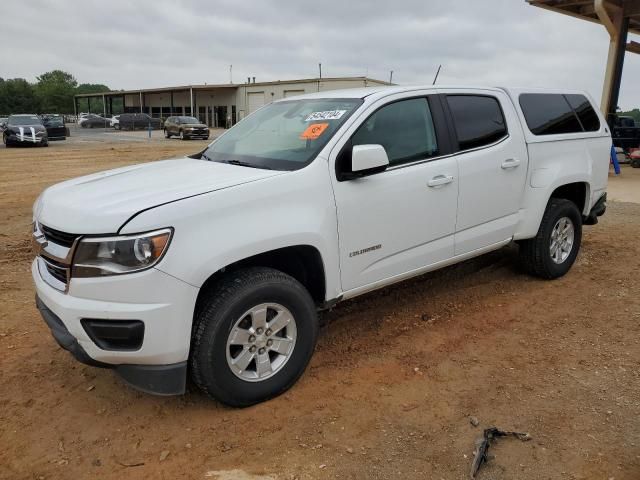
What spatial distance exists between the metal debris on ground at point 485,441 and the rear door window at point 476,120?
2.14m

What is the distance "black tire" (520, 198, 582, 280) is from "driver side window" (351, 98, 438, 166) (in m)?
1.68

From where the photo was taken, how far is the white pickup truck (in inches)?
104

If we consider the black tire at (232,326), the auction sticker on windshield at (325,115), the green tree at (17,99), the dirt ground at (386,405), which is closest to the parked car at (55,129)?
the dirt ground at (386,405)

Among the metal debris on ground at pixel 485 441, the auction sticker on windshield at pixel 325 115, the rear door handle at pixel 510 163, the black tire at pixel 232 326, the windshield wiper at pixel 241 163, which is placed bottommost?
the metal debris on ground at pixel 485 441

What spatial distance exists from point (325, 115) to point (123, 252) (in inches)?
68.0

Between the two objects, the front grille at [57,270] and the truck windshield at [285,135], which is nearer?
the front grille at [57,270]

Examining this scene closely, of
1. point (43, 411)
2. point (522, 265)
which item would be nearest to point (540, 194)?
point (522, 265)

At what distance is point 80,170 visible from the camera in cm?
A: 1494

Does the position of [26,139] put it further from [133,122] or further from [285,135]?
[133,122]

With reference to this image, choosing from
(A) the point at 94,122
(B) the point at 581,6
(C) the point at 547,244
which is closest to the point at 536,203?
(C) the point at 547,244

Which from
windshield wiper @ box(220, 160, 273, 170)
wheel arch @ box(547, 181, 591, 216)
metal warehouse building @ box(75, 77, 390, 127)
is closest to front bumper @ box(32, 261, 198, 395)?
windshield wiper @ box(220, 160, 273, 170)

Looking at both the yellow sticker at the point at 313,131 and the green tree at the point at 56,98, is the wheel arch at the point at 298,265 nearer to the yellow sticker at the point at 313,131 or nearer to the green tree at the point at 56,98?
the yellow sticker at the point at 313,131

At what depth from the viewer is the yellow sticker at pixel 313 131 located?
347 cm

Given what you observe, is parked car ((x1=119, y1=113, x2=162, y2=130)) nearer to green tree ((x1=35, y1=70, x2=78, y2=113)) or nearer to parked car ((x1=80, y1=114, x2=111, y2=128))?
parked car ((x1=80, y1=114, x2=111, y2=128))
